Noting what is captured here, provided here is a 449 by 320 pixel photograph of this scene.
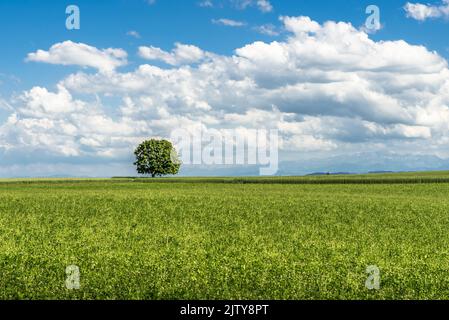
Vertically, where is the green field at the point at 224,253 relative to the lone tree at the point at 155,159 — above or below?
below

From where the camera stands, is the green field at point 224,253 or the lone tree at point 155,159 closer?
the green field at point 224,253

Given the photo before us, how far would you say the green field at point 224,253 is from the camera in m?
16.1

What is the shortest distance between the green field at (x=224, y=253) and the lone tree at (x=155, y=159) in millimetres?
110504

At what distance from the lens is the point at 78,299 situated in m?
15.1

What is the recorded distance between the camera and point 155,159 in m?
153

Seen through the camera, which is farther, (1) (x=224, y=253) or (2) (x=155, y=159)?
(2) (x=155, y=159)

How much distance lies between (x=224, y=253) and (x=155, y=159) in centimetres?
13355

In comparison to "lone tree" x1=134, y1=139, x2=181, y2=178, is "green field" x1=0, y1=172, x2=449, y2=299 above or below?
below

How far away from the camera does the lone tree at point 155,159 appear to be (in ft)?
503

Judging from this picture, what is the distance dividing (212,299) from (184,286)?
144 centimetres

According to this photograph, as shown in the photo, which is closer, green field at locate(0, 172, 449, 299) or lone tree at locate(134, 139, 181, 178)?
green field at locate(0, 172, 449, 299)

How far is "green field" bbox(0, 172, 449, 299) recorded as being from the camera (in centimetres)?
1609

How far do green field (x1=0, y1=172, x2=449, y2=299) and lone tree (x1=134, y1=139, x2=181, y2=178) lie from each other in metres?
111
